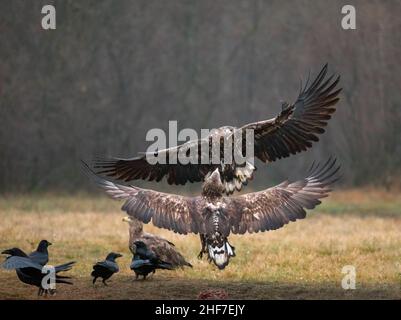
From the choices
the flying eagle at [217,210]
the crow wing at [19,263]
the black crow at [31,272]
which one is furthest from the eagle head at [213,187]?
the crow wing at [19,263]

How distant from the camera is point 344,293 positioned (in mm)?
8703

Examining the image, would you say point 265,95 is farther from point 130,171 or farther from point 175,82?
point 130,171

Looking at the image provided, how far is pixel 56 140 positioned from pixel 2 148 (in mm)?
1227

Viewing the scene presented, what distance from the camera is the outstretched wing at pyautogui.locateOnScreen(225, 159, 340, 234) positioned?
908 centimetres

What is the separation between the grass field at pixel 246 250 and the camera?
28.9ft

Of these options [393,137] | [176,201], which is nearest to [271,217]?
[176,201]

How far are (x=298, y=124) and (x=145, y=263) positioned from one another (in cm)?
234

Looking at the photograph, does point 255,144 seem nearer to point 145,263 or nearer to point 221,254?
point 221,254

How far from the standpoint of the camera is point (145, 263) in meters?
9.22

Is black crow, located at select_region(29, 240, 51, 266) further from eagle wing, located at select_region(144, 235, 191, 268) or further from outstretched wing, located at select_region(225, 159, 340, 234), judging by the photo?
outstretched wing, located at select_region(225, 159, 340, 234)

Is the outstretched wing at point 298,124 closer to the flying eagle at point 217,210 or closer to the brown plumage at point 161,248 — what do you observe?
the flying eagle at point 217,210

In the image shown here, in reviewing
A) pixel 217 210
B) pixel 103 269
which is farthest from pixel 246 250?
pixel 103 269

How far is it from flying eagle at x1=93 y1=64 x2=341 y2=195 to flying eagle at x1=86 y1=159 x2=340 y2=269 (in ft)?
1.79

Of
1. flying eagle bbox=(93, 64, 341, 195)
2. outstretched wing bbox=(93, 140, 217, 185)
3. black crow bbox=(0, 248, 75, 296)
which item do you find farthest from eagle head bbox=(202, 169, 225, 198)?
black crow bbox=(0, 248, 75, 296)
